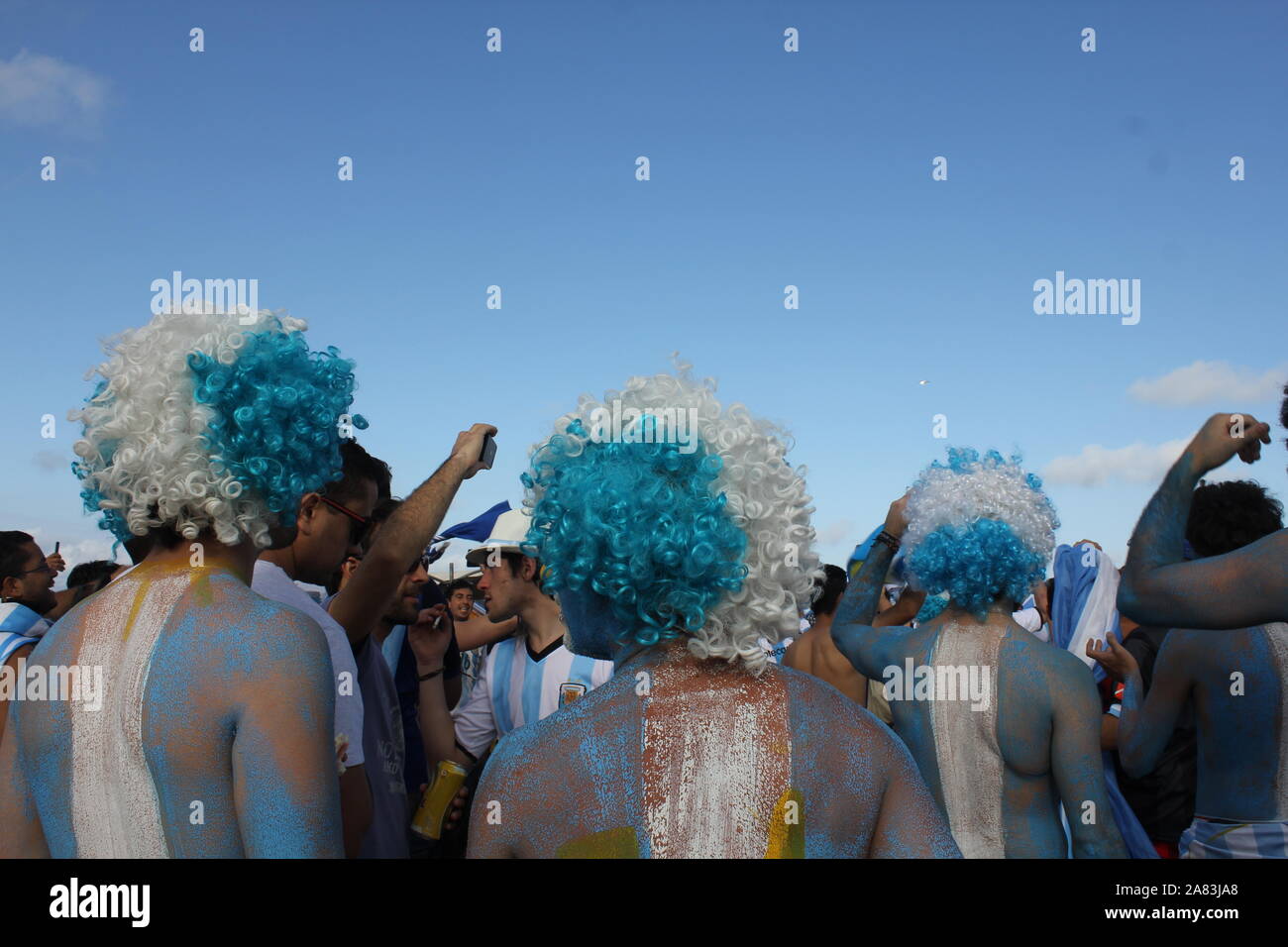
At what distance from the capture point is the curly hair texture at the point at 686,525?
5.39 feet

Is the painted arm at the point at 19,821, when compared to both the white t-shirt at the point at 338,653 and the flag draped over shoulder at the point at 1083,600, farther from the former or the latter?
the flag draped over shoulder at the point at 1083,600

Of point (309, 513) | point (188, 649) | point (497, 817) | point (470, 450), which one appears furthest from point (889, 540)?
point (188, 649)

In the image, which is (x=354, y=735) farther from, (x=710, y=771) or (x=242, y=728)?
(x=710, y=771)

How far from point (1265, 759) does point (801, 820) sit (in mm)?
2279

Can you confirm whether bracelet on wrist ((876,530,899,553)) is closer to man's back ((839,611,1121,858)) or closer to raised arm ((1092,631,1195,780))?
man's back ((839,611,1121,858))

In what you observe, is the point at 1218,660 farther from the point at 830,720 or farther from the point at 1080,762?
the point at 830,720

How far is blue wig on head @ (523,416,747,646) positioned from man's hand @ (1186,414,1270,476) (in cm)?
155

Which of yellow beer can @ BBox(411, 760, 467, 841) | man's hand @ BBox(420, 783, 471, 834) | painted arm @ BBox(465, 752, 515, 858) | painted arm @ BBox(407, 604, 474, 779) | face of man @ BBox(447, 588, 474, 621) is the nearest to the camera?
painted arm @ BBox(465, 752, 515, 858)

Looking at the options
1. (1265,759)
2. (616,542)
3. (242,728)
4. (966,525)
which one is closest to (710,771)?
(616,542)

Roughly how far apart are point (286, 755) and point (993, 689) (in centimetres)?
220

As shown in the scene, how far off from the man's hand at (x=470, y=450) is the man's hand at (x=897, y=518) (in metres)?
1.80

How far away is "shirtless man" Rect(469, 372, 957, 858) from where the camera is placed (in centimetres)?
154
